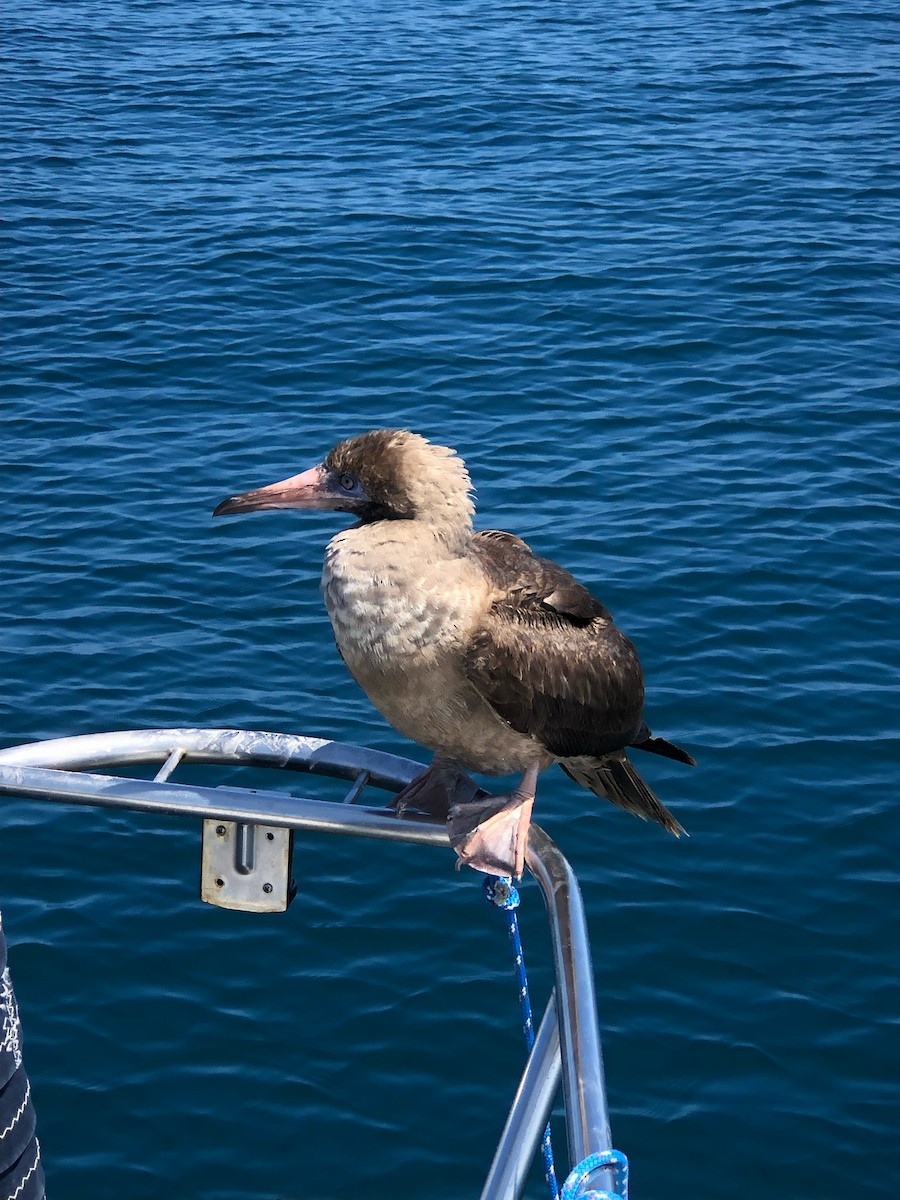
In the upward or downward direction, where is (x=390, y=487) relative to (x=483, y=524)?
upward

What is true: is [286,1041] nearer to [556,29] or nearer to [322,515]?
[322,515]

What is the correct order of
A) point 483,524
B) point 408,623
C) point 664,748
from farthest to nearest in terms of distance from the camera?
point 483,524, point 664,748, point 408,623

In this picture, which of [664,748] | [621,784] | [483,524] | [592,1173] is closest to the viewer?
[592,1173]

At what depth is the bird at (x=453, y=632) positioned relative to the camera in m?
4.00

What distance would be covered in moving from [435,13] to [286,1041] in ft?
72.6

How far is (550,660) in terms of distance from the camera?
437cm

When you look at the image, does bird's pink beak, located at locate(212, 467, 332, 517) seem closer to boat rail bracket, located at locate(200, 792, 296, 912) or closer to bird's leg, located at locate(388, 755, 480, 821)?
bird's leg, located at locate(388, 755, 480, 821)

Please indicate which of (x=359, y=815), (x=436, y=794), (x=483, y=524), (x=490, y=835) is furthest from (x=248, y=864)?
(x=483, y=524)

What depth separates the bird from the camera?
13.1 ft

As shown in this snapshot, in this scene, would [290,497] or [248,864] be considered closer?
[248,864]

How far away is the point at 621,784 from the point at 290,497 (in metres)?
1.60

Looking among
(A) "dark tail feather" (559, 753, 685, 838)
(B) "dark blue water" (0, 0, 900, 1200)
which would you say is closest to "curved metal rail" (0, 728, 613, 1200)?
(A) "dark tail feather" (559, 753, 685, 838)

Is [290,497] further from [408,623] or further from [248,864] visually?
[248,864]

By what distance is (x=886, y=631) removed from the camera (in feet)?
29.9
